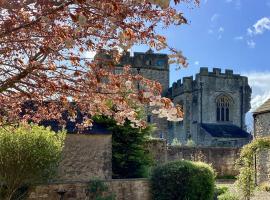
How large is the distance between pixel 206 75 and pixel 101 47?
45.0m

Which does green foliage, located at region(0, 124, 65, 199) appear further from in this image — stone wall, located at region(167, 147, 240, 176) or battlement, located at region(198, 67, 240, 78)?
battlement, located at region(198, 67, 240, 78)

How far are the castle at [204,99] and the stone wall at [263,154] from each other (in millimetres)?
20351

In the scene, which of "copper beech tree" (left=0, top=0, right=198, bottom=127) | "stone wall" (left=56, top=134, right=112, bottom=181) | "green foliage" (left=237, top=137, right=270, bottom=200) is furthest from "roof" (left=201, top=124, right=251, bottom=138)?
"copper beech tree" (left=0, top=0, right=198, bottom=127)

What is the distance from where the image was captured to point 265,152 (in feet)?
88.5

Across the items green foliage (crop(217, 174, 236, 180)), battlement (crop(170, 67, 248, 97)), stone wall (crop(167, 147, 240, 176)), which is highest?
battlement (crop(170, 67, 248, 97))

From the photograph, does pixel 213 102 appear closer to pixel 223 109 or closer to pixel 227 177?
pixel 223 109

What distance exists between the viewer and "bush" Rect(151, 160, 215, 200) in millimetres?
18156

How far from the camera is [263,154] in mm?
27188

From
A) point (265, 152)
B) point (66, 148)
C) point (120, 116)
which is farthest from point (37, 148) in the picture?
point (265, 152)

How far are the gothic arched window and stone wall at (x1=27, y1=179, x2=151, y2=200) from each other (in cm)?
3347

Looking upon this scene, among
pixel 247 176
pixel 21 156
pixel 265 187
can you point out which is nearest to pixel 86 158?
pixel 21 156

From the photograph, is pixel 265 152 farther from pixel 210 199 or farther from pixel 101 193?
pixel 101 193

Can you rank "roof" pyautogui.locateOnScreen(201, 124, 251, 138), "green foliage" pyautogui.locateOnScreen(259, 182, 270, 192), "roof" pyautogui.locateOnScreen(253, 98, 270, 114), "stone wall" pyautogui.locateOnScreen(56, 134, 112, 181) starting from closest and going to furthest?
"stone wall" pyautogui.locateOnScreen(56, 134, 112, 181), "green foliage" pyautogui.locateOnScreen(259, 182, 270, 192), "roof" pyautogui.locateOnScreen(253, 98, 270, 114), "roof" pyautogui.locateOnScreen(201, 124, 251, 138)

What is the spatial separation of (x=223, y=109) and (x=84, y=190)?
35.9m
